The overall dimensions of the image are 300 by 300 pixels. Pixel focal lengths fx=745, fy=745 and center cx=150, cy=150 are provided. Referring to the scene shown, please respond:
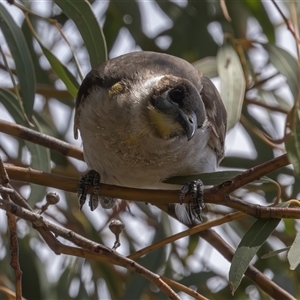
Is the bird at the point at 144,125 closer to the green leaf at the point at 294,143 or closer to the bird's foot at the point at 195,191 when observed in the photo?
the bird's foot at the point at 195,191

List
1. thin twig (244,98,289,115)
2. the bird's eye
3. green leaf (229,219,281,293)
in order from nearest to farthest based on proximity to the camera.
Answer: green leaf (229,219,281,293)
the bird's eye
thin twig (244,98,289,115)

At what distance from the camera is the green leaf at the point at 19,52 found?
242 cm

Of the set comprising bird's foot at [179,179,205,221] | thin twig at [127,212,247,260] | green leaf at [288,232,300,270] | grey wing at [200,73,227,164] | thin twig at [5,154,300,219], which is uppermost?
grey wing at [200,73,227,164]

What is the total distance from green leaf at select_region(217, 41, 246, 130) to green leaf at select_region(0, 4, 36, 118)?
677mm

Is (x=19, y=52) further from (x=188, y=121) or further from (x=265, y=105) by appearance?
(x=265, y=105)

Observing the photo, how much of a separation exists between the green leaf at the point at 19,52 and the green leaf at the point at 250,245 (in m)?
0.89

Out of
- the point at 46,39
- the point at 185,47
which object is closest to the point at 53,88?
the point at 46,39

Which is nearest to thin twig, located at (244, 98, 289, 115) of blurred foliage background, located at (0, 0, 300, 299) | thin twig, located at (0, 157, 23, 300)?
blurred foliage background, located at (0, 0, 300, 299)

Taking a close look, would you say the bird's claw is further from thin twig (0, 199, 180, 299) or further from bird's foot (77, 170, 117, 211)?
thin twig (0, 199, 180, 299)

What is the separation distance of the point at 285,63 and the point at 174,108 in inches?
29.6

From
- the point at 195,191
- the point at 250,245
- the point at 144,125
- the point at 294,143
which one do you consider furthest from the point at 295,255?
the point at 144,125

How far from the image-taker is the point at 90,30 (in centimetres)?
251

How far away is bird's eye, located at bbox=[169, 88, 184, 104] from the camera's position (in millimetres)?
2281

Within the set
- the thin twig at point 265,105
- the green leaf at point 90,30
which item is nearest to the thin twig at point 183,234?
the green leaf at point 90,30
